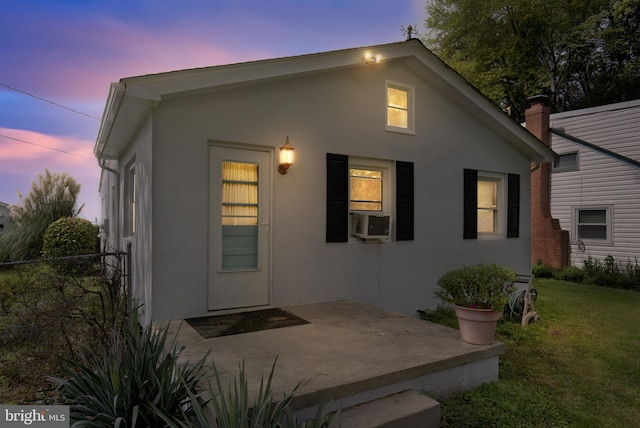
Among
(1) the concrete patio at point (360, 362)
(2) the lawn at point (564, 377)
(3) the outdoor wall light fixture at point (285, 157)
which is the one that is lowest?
(2) the lawn at point (564, 377)

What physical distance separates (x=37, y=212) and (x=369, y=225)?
36.9ft

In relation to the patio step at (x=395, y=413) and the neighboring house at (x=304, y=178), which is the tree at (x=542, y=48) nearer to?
the neighboring house at (x=304, y=178)

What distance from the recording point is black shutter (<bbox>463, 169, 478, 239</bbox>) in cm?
703

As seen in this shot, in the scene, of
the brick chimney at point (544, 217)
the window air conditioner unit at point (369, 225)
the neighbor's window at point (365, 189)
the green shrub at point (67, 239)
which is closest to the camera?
the window air conditioner unit at point (369, 225)

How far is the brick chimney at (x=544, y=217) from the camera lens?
11.6 meters

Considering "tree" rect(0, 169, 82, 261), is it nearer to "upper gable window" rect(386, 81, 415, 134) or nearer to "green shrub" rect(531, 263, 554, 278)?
"upper gable window" rect(386, 81, 415, 134)

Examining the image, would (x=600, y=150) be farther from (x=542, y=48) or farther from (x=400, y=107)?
(x=542, y=48)

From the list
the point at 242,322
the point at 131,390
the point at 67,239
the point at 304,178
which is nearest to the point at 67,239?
the point at 67,239

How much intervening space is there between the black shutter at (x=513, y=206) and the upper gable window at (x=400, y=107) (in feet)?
9.45

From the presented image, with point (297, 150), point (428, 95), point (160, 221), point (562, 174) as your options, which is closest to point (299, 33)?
point (428, 95)

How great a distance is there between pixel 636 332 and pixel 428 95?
16.1 feet

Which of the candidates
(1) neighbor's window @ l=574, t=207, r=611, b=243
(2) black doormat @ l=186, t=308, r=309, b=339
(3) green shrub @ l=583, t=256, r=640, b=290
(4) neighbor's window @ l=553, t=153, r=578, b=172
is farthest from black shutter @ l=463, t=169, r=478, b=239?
(1) neighbor's window @ l=574, t=207, r=611, b=243

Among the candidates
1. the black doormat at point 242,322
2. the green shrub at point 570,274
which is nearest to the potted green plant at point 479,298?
the black doormat at point 242,322

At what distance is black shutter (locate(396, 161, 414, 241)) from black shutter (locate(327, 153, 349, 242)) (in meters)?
1.00
